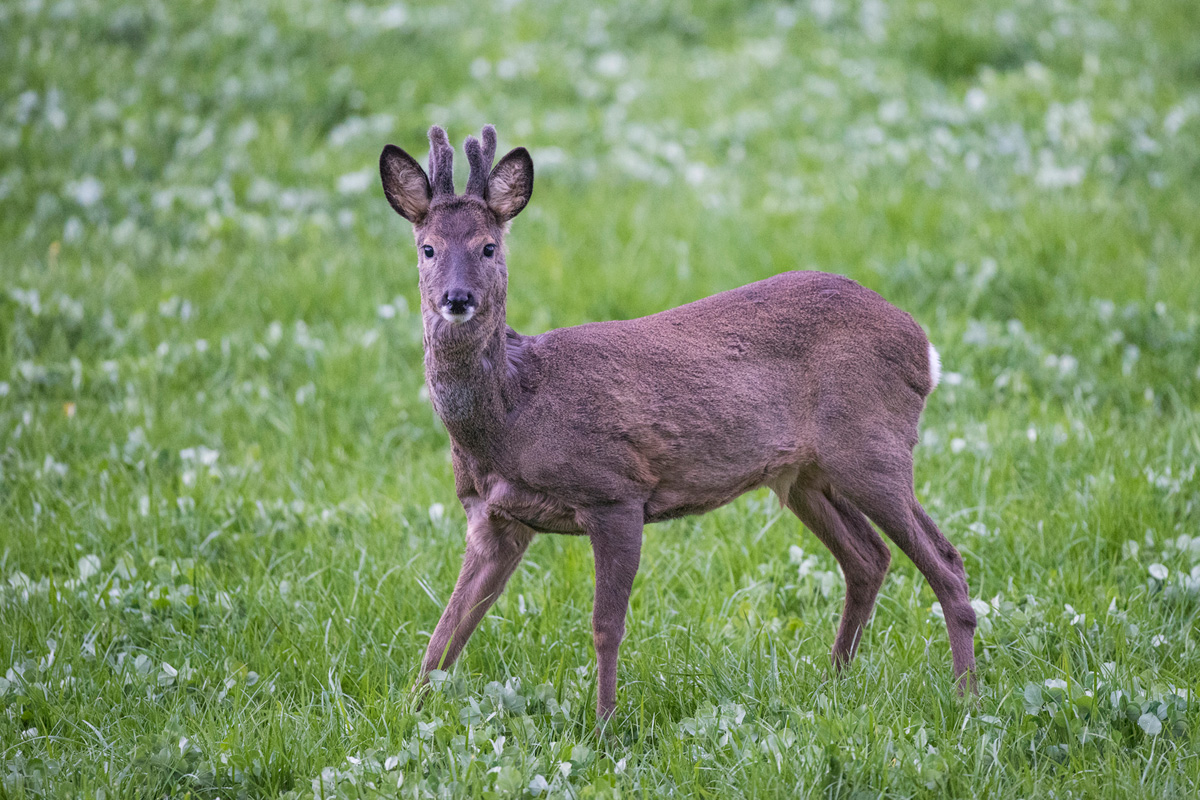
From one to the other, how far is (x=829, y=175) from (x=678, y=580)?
181 inches

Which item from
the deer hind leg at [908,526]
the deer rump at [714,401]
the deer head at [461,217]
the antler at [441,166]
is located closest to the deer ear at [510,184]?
the deer head at [461,217]

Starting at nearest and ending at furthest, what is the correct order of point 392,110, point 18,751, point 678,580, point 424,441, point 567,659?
1. point 18,751
2. point 567,659
3. point 678,580
4. point 424,441
5. point 392,110

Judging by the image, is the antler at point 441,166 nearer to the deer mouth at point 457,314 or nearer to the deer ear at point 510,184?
the deer ear at point 510,184

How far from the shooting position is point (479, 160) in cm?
354

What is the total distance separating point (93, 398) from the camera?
6.28 metres

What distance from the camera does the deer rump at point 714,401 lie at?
3.60 m

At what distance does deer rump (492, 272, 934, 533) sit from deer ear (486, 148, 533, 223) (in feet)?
1.45

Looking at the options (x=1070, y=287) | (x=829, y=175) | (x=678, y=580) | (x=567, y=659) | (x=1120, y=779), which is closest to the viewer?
(x=1120, y=779)

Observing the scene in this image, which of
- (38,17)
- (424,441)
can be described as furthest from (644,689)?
(38,17)

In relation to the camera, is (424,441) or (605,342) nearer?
(605,342)

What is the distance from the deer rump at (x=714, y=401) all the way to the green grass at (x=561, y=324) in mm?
653

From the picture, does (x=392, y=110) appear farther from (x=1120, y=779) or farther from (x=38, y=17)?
(x=1120, y=779)

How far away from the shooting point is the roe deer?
354cm

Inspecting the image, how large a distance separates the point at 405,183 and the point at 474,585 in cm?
128
